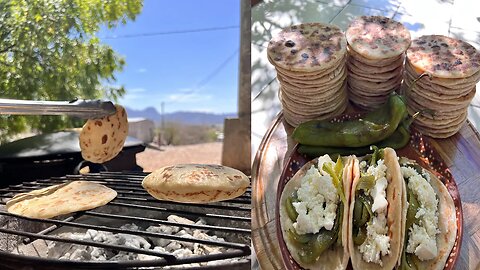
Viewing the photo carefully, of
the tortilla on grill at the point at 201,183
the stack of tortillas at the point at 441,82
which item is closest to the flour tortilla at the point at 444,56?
the stack of tortillas at the point at 441,82

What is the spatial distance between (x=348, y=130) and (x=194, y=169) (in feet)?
1.19

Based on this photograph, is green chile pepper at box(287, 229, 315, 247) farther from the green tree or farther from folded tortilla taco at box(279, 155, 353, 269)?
the green tree

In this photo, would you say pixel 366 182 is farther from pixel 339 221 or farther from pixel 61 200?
pixel 61 200

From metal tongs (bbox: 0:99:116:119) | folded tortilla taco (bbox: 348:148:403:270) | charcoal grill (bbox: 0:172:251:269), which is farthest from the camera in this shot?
metal tongs (bbox: 0:99:116:119)

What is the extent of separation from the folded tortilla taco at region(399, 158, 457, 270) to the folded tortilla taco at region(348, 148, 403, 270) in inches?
0.6

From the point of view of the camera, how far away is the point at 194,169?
887mm

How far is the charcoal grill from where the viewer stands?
2.76ft

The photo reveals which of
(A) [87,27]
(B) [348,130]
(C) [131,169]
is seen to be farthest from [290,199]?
(C) [131,169]

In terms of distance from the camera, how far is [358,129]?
63cm

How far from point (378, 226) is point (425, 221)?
69 millimetres

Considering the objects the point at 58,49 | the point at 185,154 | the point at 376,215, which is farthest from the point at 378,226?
the point at 58,49

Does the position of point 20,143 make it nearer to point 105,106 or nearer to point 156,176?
point 105,106

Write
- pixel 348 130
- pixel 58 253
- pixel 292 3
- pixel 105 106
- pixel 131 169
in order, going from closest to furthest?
pixel 348 130, pixel 292 3, pixel 105 106, pixel 58 253, pixel 131 169

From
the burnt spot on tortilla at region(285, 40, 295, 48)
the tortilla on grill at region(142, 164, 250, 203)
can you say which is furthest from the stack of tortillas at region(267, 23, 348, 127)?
the tortilla on grill at region(142, 164, 250, 203)
